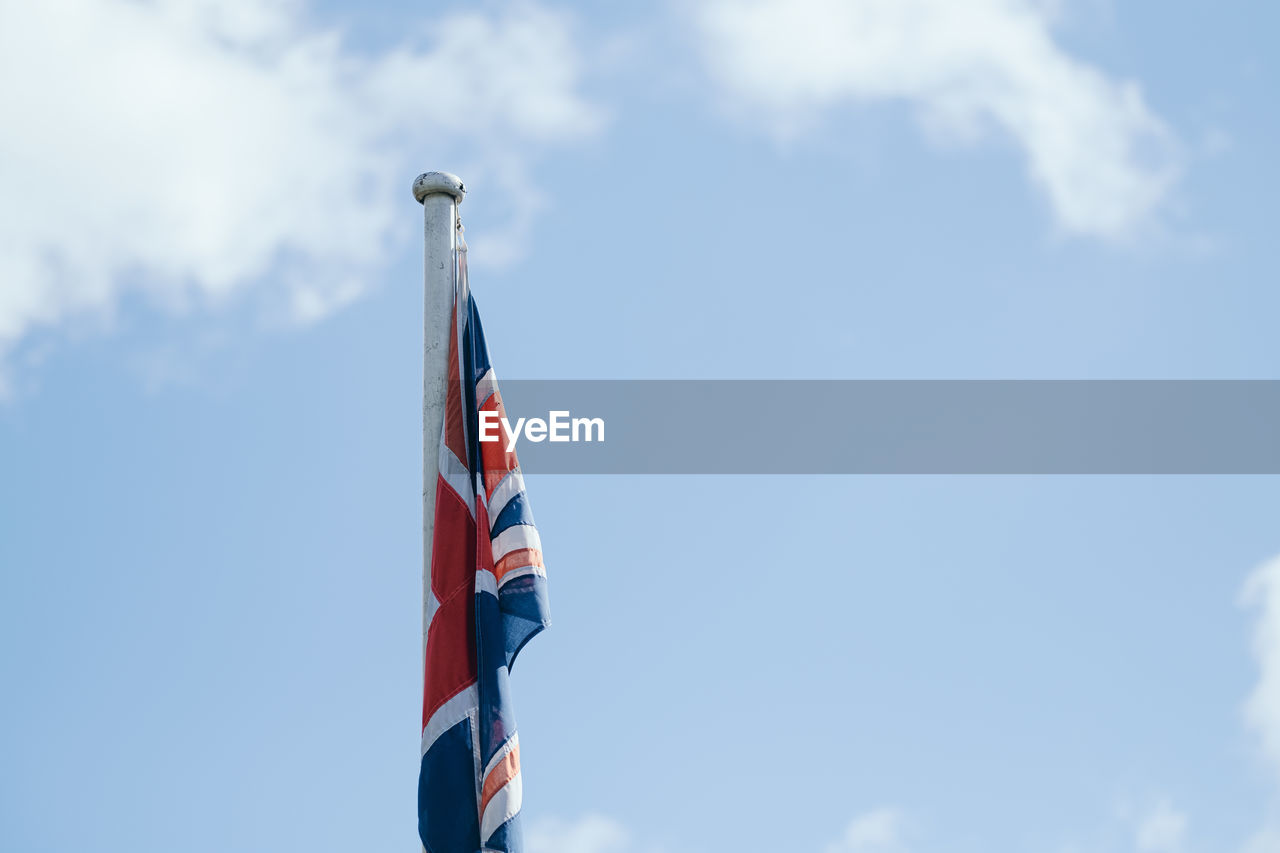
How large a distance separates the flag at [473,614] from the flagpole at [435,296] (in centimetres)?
7

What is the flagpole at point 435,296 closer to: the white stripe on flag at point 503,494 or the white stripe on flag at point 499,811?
the white stripe on flag at point 503,494

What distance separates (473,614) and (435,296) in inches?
93.6

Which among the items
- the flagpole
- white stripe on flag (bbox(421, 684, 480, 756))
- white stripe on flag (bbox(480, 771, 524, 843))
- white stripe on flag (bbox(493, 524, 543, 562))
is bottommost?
white stripe on flag (bbox(480, 771, 524, 843))

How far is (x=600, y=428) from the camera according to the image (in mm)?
14758

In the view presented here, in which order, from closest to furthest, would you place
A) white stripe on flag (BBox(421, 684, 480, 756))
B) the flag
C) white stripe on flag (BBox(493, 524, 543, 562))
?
the flag, white stripe on flag (BBox(421, 684, 480, 756)), white stripe on flag (BBox(493, 524, 543, 562))

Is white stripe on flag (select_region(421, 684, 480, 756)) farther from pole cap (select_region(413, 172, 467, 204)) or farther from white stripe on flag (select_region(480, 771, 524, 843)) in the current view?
pole cap (select_region(413, 172, 467, 204))

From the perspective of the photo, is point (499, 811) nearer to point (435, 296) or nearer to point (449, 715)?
point (449, 715)

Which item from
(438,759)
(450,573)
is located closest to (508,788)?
(438,759)

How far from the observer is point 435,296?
1265cm

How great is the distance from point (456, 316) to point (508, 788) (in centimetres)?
347

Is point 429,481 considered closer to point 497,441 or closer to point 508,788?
point 497,441

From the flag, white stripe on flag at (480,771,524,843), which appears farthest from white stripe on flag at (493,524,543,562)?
white stripe on flag at (480,771,524,843)

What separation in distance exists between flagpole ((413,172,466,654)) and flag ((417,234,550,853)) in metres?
0.07

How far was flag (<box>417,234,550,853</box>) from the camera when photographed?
11.4 meters
